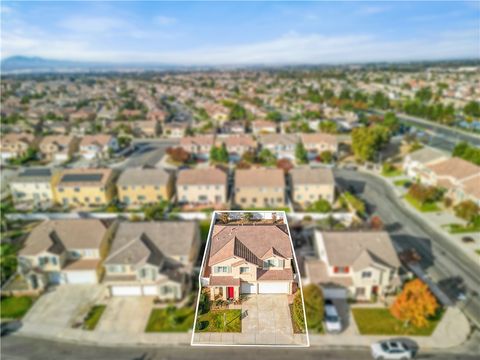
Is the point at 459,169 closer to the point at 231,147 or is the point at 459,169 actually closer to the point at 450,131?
the point at 231,147

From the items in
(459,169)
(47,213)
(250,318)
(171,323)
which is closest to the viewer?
(250,318)

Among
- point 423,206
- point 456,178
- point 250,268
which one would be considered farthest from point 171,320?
point 456,178

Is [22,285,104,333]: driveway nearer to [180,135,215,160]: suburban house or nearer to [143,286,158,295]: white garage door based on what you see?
[143,286,158,295]: white garage door

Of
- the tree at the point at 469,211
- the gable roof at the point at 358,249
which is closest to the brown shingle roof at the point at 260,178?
the gable roof at the point at 358,249

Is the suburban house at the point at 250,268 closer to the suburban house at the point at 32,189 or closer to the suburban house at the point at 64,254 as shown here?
the suburban house at the point at 64,254

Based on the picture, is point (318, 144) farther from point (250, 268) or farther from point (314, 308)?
point (250, 268)

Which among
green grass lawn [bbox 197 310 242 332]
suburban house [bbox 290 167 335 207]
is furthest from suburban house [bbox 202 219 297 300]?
suburban house [bbox 290 167 335 207]

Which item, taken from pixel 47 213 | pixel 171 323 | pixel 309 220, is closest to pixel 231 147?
pixel 309 220
